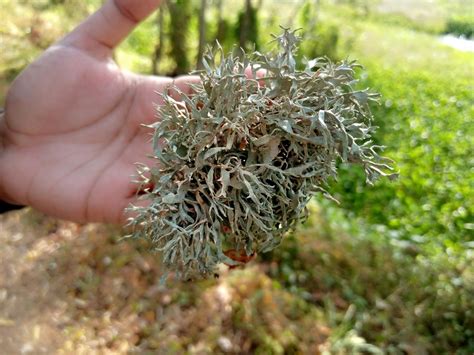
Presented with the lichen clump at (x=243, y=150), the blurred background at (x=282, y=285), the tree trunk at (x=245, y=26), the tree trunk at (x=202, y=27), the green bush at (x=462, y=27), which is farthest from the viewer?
the tree trunk at (x=245, y=26)

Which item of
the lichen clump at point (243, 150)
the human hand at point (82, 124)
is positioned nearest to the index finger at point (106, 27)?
the human hand at point (82, 124)

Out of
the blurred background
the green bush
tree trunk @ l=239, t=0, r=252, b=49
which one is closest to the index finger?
the blurred background

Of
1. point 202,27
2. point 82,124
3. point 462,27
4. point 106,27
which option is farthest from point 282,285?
→ point 462,27

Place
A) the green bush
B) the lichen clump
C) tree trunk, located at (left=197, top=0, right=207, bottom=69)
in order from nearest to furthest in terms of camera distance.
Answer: the lichen clump, tree trunk, located at (left=197, top=0, right=207, bottom=69), the green bush

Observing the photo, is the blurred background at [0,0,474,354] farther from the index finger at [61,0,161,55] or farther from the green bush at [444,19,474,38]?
the green bush at [444,19,474,38]

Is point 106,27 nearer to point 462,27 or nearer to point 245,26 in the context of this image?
point 245,26

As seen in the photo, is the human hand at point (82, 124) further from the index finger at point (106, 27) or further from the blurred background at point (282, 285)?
the blurred background at point (282, 285)
